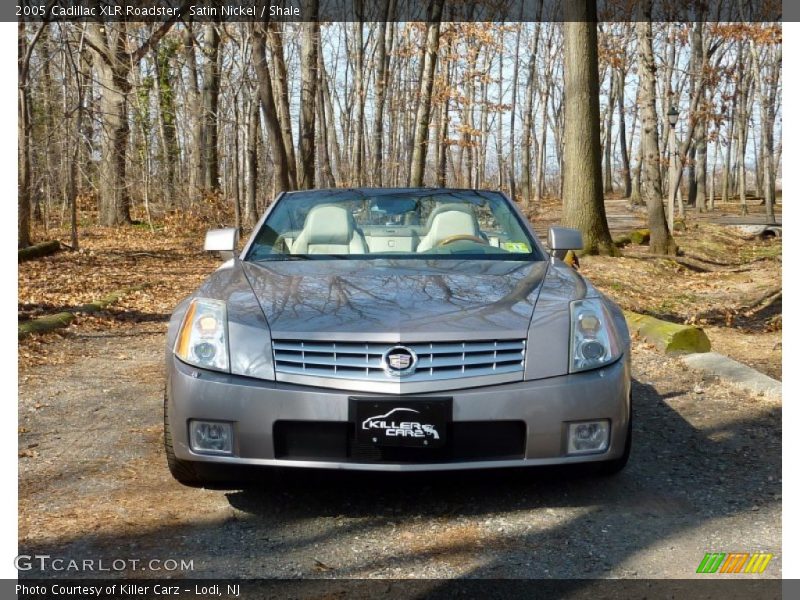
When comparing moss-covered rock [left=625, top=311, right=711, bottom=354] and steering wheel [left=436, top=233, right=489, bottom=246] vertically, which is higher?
steering wheel [left=436, top=233, right=489, bottom=246]

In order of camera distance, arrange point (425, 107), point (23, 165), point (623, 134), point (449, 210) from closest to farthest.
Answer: point (449, 210)
point (23, 165)
point (425, 107)
point (623, 134)

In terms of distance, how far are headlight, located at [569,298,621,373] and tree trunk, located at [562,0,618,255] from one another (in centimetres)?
1117

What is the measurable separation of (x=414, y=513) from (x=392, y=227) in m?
2.12

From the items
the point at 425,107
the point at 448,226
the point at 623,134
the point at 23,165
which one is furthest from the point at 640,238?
the point at 623,134

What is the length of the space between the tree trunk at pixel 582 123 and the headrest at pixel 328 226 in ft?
33.2

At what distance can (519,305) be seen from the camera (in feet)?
13.0

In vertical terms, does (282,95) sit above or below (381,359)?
above

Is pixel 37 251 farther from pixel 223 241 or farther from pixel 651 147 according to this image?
pixel 651 147

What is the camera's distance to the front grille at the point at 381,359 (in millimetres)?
3623

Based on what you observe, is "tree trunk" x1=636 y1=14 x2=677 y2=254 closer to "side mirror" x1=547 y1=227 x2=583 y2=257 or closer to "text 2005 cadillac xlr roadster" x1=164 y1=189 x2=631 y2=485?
"side mirror" x1=547 y1=227 x2=583 y2=257

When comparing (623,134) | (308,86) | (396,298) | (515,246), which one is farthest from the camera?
(623,134)

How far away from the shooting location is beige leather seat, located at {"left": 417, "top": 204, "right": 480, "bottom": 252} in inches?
207

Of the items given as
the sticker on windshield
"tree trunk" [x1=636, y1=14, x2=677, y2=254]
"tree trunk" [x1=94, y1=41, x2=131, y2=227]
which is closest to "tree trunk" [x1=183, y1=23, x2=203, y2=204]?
"tree trunk" [x1=94, y1=41, x2=131, y2=227]

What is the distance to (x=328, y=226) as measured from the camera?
5242 millimetres
